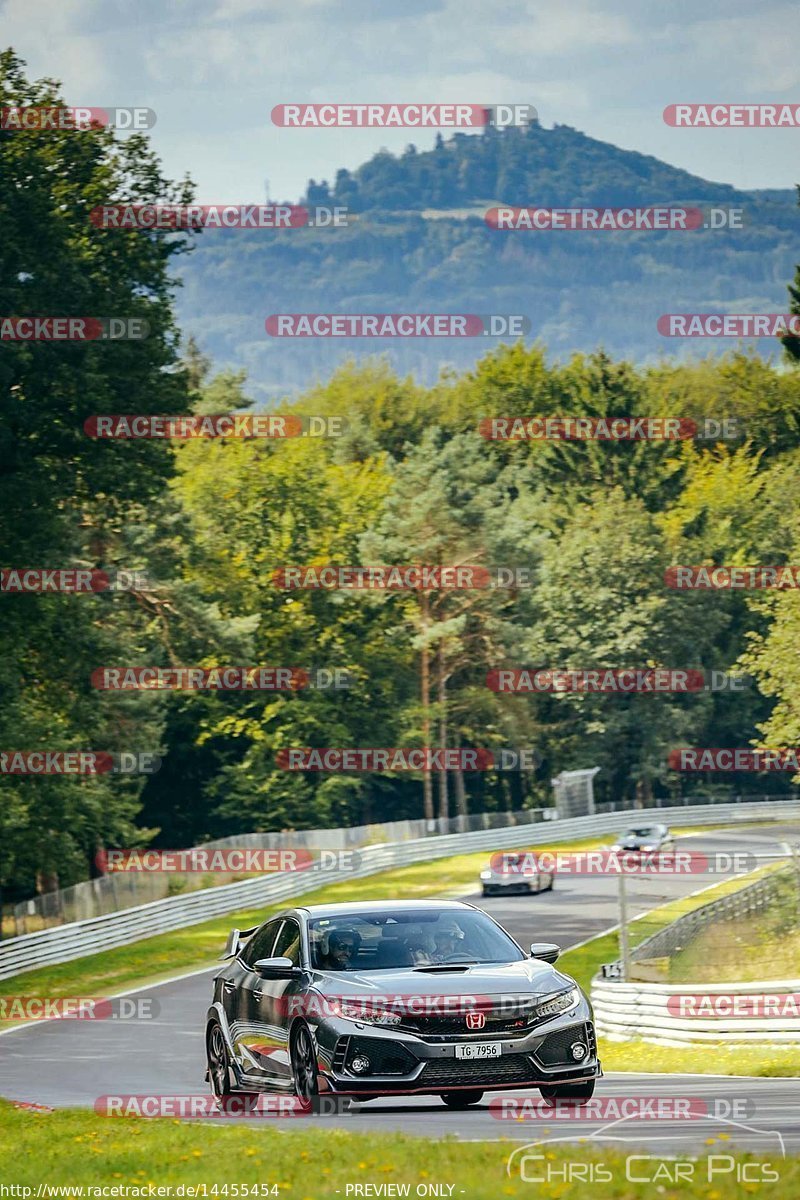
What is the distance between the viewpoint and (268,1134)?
1216 cm

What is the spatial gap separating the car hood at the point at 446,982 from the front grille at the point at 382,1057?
0.35m

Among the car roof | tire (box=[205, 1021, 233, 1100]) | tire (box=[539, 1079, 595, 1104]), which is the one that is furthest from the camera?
tire (box=[205, 1021, 233, 1100])

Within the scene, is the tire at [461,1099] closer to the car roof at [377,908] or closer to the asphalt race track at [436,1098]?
the asphalt race track at [436,1098]

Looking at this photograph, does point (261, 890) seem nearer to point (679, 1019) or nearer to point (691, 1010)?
point (679, 1019)

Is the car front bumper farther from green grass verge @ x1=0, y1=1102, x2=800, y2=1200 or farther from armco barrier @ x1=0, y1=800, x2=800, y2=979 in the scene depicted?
armco barrier @ x1=0, y1=800, x2=800, y2=979

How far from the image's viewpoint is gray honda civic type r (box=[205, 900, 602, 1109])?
484 inches

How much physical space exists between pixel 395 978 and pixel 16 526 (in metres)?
26.8

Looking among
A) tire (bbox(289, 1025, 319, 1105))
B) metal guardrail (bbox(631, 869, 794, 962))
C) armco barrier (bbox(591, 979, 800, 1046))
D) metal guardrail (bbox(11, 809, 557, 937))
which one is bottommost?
metal guardrail (bbox(11, 809, 557, 937))

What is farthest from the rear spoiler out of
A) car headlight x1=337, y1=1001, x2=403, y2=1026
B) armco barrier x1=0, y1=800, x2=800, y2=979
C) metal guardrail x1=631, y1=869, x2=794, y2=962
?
armco barrier x1=0, y1=800, x2=800, y2=979

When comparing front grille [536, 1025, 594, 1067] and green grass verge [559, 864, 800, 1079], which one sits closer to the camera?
front grille [536, 1025, 594, 1067]

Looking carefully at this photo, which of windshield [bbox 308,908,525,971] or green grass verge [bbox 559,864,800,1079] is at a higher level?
windshield [bbox 308,908,525,971]

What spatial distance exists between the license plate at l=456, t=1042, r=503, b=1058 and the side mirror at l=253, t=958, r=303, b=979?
1.48 metres

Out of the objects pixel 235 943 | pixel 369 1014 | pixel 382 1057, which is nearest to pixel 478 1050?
pixel 382 1057

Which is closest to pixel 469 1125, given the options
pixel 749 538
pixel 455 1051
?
pixel 455 1051
